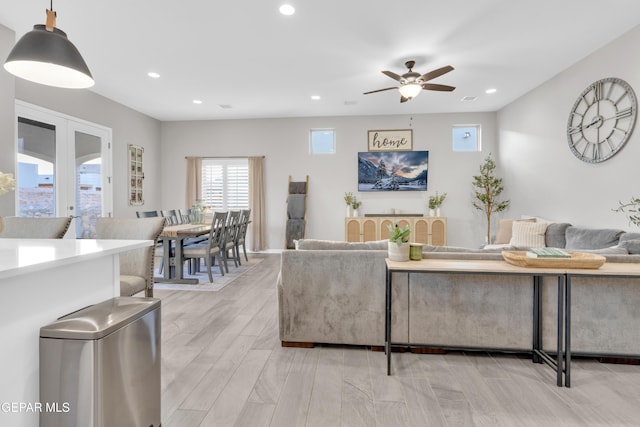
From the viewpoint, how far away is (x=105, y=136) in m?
5.82

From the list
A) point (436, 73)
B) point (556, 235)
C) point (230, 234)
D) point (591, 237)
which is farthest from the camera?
point (230, 234)

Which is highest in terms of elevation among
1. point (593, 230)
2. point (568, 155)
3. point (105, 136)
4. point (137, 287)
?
point (105, 136)

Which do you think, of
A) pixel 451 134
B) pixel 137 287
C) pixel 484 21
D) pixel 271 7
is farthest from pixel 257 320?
pixel 451 134

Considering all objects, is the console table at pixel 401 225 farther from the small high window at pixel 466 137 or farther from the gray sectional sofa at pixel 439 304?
the gray sectional sofa at pixel 439 304

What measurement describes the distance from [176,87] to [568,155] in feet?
19.3

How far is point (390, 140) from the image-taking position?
703 cm

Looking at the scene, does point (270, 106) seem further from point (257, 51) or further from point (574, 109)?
point (574, 109)

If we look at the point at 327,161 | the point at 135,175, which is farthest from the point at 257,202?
the point at 135,175

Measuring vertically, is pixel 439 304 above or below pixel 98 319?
below

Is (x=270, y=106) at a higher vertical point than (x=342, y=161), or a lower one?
higher

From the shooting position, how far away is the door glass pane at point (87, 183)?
529 centimetres

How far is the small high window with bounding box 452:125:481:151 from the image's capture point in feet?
23.0

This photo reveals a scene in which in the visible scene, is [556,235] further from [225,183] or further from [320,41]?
[225,183]

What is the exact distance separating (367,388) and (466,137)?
631cm
